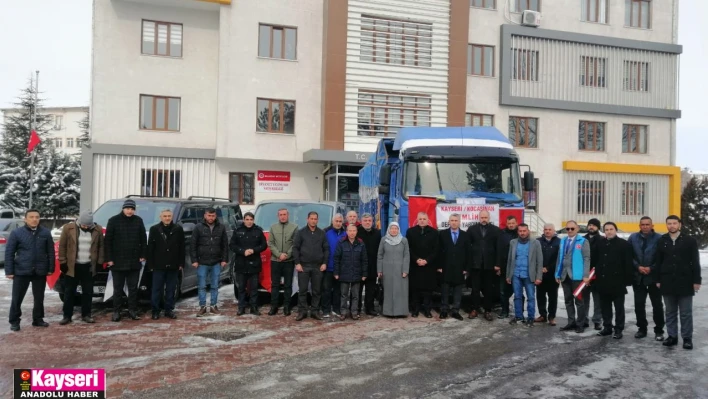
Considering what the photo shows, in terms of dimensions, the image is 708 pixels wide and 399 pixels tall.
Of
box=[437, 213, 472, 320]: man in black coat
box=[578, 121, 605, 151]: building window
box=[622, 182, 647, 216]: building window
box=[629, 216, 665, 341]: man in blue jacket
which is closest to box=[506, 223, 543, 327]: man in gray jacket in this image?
box=[437, 213, 472, 320]: man in black coat

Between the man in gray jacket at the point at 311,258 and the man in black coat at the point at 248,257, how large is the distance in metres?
0.68

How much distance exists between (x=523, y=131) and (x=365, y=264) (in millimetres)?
18665

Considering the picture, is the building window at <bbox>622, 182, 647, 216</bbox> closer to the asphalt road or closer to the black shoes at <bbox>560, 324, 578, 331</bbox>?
the asphalt road

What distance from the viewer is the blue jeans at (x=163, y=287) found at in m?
9.81

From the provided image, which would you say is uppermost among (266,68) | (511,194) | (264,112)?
(266,68)

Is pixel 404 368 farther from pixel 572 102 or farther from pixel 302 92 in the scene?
pixel 572 102

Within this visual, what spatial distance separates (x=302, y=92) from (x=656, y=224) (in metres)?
18.1

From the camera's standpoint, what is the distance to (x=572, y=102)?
1059 inches

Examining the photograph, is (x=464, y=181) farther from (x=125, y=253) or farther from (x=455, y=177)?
(x=125, y=253)

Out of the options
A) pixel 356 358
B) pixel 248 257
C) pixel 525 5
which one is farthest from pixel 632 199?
pixel 356 358

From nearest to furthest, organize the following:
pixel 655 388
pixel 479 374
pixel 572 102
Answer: pixel 655 388
pixel 479 374
pixel 572 102

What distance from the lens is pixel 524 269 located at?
9883 mm

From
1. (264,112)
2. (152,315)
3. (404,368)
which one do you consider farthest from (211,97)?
(404,368)

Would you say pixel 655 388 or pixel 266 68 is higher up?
pixel 266 68
